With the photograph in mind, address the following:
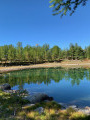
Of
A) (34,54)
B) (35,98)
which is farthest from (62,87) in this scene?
(34,54)

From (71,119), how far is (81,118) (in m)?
0.49

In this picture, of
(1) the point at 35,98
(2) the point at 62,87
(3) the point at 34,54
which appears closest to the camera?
(1) the point at 35,98

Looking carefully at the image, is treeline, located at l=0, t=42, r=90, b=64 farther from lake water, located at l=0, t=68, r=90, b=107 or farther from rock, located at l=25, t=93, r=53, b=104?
rock, located at l=25, t=93, r=53, b=104

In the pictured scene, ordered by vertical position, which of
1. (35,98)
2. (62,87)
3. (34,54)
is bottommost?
(62,87)

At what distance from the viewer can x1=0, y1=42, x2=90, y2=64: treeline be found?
55006 millimetres

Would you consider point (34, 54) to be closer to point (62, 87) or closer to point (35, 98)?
point (62, 87)

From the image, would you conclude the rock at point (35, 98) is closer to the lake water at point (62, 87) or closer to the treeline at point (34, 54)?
the lake water at point (62, 87)

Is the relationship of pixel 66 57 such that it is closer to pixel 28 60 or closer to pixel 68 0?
pixel 28 60

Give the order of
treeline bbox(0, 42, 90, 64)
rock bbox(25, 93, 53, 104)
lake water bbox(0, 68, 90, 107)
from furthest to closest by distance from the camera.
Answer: treeline bbox(0, 42, 90, 64)
lake water bbox(0, 68, 90, 107)
rock bbox(25, 93, 53, 104)

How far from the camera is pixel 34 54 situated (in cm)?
6175

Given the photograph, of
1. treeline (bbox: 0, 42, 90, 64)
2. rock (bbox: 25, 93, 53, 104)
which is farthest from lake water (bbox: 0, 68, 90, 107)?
treeline (bbox: 0, 42, 90, 64)

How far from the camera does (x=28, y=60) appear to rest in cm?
6203

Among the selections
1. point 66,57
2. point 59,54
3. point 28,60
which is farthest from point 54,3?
→ point 66,57

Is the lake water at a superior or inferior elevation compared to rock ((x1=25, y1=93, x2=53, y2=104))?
inferior
